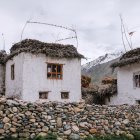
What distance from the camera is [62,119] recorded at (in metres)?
13.8

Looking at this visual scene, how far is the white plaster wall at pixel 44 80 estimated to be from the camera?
2420cm

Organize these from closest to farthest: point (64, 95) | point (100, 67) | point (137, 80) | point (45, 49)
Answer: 1. point (45, 49)
2. point (137, 80)
3. point (64, 95)
4. point (100, 67)

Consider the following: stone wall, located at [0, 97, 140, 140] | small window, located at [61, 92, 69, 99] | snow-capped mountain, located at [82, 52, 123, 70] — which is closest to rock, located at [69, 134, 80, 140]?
stone wall, located at [0, 97, 140, 140]

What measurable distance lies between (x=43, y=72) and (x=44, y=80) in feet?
1.83

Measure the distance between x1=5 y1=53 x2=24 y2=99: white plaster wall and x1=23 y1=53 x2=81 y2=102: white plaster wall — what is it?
421 millimetres

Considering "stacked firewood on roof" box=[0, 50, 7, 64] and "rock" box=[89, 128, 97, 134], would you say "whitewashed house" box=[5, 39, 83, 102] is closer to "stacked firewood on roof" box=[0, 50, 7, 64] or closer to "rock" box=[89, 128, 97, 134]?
"stacked firewood on roof" box=[0, 50, 7, 64]

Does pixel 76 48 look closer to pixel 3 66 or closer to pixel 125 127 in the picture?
pixel 3 66

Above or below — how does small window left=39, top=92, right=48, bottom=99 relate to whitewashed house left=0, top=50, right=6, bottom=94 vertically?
below

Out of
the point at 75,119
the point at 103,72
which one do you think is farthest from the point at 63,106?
the point at 103,72

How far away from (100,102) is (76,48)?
16.1 ft

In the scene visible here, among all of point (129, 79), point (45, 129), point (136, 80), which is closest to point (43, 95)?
point (129, 79)

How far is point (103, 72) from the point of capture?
66.7 meters

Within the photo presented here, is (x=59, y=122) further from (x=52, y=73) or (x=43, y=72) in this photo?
(x=52, y=73)

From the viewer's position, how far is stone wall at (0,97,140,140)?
41.7ft
